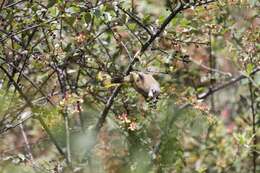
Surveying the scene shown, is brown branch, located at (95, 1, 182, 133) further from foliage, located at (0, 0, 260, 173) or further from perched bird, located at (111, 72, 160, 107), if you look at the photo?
perched bird, located at (111, 72, 160, 107)

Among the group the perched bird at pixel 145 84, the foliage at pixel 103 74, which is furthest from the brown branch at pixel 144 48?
the perched bird at pixel 145 84

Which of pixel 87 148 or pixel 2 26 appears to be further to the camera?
pixel 87 148

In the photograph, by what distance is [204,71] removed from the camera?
452 cm

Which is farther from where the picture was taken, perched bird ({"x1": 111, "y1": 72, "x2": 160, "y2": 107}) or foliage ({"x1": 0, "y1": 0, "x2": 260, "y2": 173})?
foliage ({"x1": 0, "y1": 0, "x2": 260, "y2": 173})

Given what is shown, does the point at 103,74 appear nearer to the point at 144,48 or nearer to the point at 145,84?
the point at 144,48

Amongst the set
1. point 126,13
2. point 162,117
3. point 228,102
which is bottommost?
point 228,102

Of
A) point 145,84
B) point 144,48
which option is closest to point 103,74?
point 144,48

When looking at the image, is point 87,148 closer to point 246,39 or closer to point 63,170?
point 63,170

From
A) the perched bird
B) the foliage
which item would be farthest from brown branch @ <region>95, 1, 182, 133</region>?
the perched bird

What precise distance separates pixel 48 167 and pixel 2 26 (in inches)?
25.2

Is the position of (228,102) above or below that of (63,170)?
below

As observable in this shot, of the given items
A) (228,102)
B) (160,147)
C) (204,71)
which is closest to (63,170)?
(160,147)

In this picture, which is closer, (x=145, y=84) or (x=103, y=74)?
(x=145, y=84)

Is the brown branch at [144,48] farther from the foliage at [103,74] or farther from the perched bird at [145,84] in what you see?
the perched bird at [145,84]
